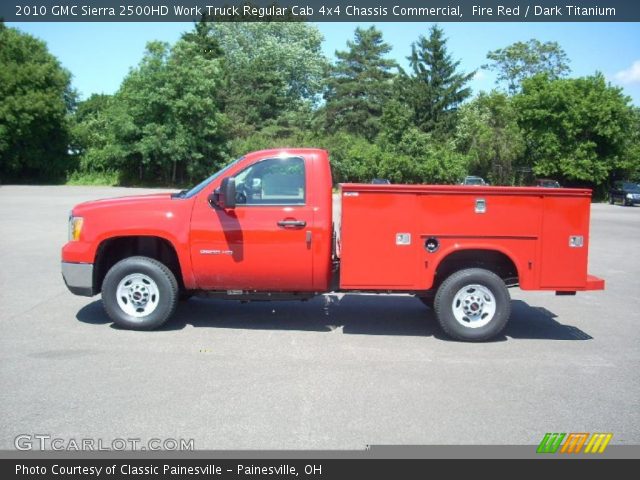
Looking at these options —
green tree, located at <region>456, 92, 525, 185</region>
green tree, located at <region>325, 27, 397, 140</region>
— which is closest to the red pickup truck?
green tree, located at <region>456, 92, 525, 185</region>

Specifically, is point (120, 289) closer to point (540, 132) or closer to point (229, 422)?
point (229, 422)

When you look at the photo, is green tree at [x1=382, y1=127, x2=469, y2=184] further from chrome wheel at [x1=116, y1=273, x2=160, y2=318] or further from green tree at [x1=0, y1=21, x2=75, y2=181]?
chrome wheel at [x1=116, y1=273, x2=160, y2=318]

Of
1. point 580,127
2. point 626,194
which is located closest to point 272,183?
point 626,194

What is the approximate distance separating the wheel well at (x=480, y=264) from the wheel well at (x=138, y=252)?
322cm

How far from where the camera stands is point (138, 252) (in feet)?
25.1

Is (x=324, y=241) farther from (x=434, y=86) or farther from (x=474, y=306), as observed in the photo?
(x=434, y=86)

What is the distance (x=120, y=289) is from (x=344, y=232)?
2.71 metres

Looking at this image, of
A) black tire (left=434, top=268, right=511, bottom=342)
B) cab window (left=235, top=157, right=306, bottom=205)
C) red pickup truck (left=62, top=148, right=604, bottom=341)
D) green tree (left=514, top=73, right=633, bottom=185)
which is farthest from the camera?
green tree (left=514, top=73, right=633, bottom=185)

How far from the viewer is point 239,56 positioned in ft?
232

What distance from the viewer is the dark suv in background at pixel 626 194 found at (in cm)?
4341

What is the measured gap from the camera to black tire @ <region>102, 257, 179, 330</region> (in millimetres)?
7098

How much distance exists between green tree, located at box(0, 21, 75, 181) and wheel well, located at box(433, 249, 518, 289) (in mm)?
48940

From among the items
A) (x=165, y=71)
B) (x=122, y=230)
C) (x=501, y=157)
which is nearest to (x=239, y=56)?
(x=165, y=71)

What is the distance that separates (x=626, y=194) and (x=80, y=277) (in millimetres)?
44796
